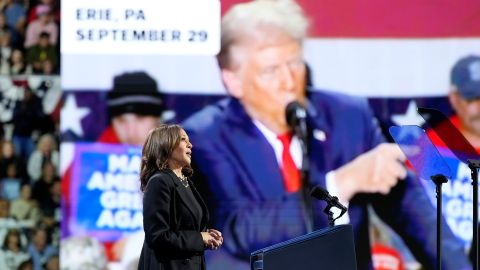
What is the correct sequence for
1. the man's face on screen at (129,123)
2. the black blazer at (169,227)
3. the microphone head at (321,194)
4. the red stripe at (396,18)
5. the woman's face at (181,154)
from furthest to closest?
the red stripe at (396,18), the man's face on screen at (129,123), the microphone head at (321,194), the woman's face at (181,154), the black blazer at (169,227)

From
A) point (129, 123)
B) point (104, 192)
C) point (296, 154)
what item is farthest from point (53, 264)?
point (296, 154)

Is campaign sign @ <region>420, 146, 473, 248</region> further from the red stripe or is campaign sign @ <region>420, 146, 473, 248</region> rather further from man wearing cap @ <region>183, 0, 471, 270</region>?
the red stripe

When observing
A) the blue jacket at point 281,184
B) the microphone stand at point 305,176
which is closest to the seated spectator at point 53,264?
the blue jacket at point 281,184

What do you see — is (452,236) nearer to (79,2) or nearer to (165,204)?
(79,2)

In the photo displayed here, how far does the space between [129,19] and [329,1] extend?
1689 millimetres

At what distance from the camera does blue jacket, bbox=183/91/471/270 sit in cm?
841

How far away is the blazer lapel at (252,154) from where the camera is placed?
8461 millimetres

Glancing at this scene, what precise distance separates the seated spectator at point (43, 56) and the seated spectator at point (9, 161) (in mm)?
700

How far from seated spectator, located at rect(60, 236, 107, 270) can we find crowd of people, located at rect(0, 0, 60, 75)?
60.0 inches

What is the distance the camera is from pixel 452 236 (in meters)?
8.55

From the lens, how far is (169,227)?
4.66m

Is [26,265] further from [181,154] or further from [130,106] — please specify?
[181,154]

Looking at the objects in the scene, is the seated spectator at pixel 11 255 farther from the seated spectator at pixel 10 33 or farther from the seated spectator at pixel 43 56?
the seated spectator at pixel 10 33

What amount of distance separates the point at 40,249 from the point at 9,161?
813mm
